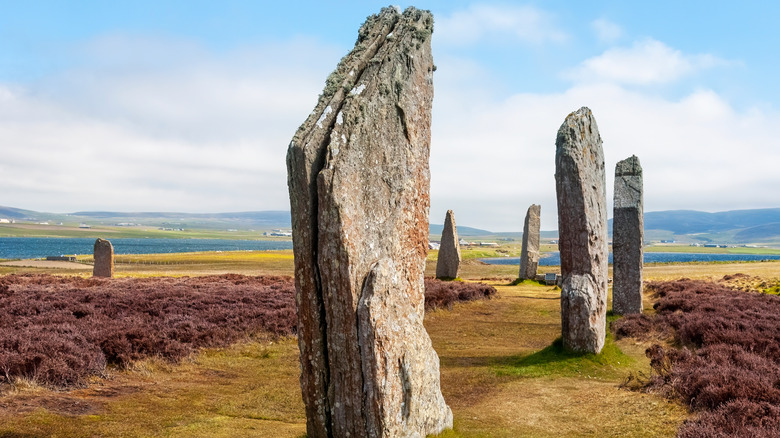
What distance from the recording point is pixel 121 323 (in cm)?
1282

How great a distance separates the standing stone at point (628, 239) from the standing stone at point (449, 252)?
1183 cm

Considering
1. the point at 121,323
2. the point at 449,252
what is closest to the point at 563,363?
the point at 121,323

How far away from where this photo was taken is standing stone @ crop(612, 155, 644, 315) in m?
17.4

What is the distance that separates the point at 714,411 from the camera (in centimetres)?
738

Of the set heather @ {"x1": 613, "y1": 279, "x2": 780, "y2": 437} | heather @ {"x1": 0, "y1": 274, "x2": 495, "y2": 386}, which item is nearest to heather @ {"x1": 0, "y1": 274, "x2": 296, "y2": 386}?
heather @ {"x1": 0, "y1": 274, "x2": 495, "y2": 386}

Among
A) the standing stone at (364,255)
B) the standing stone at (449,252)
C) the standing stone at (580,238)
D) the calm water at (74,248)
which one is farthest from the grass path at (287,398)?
the calm water at (74,248)

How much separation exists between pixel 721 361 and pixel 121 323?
12.3 m

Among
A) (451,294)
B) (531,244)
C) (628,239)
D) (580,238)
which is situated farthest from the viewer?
(531,244)

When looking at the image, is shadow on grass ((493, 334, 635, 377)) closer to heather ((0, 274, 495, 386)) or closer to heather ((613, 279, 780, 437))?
heather ((613, 279, 780, 437))

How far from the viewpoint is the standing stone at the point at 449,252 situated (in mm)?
29047

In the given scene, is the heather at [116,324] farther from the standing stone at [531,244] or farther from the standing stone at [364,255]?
the standing stone at [531,244]

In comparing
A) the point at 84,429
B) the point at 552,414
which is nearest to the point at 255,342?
the point at 84,429

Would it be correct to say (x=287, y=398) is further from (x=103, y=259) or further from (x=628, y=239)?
(x=103, y=259)

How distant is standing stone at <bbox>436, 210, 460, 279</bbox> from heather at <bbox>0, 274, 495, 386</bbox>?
769cm
